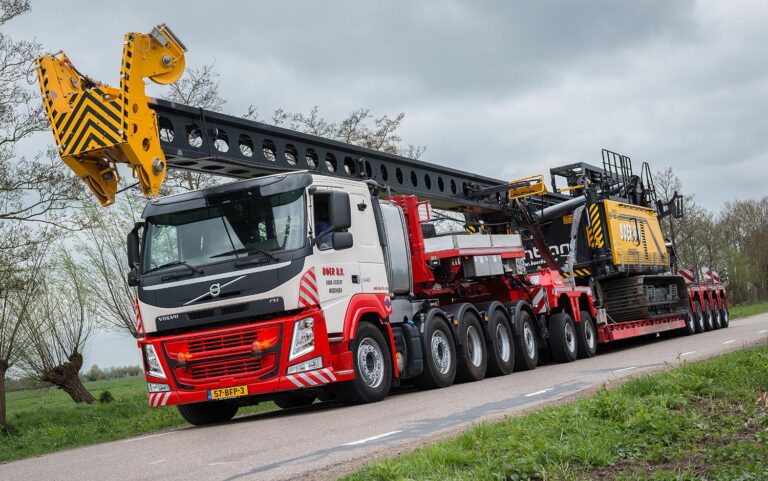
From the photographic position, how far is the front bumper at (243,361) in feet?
37.0

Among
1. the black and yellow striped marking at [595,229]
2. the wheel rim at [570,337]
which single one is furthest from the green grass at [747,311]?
the wheel rim at [570,337]

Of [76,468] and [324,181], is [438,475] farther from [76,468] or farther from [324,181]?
[324,181]

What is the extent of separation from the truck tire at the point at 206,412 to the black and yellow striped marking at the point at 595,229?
11.1 metres

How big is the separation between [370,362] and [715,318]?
67.4 feet

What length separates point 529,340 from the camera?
17.8 meters

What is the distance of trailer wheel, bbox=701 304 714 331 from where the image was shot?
2875 centimetres

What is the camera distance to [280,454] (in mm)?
8219

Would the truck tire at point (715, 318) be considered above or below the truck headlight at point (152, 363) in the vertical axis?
below

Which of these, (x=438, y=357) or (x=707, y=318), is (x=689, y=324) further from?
(x=438, y=357)

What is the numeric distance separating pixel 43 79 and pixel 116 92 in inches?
43.0

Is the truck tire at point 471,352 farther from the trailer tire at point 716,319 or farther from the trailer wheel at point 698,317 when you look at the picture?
the trailer tire at point 716,319

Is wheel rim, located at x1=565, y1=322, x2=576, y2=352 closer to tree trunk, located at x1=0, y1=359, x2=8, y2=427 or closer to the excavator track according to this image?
the excavator track

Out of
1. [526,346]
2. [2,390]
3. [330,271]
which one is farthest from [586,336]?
[2,390]

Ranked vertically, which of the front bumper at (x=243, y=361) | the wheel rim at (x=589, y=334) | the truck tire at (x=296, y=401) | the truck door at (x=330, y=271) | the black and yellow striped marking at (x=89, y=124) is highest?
Result: the black and yellow striped marking at (x=89, y=124)
